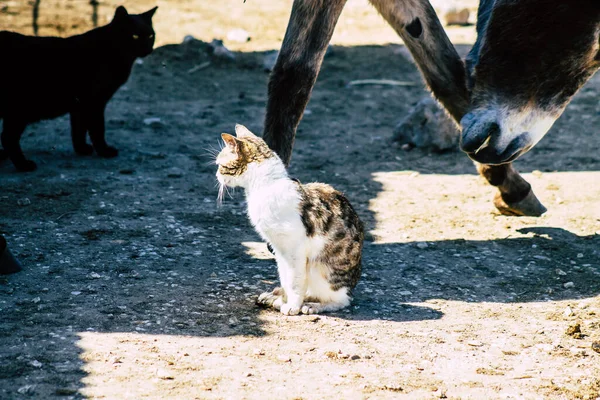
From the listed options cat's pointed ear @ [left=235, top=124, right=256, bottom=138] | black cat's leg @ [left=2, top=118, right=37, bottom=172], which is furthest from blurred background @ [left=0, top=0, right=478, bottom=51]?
cat's pointed ear @ [left=235, top=124, right=256, bottom=138]

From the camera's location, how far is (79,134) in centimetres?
587

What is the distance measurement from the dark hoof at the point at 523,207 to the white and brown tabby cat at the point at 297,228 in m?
1.53

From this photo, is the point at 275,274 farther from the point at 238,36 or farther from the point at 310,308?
the point at 238,36

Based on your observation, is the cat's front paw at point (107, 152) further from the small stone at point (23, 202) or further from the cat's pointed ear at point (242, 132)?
the cat's pointed ear at point (242, 132)

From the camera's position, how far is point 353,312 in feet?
11.6

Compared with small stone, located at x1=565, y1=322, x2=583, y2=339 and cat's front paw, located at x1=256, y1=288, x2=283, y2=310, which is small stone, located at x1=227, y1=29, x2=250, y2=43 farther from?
small stone, located at x1=565, y1=322, x2=583, y2=339

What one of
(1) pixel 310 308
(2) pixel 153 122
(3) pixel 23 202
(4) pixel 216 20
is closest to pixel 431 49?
(1) pixel 310 308

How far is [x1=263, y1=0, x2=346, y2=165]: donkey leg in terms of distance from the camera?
4.05 metres

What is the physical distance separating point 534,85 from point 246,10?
723cm

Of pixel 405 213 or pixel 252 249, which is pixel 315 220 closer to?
pixel 252 249

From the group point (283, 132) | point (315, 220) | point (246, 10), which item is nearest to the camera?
point (315, 220)

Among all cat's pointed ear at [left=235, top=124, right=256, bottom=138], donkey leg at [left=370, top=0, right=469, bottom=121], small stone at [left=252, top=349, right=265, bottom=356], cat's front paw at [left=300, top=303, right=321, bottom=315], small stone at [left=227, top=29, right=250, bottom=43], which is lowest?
small stone at [left=227, top=29, right=250, bottom=43]

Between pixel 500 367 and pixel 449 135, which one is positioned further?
pixel 449 135

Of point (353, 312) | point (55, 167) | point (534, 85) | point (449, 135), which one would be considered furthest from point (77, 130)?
point (534, 85)
